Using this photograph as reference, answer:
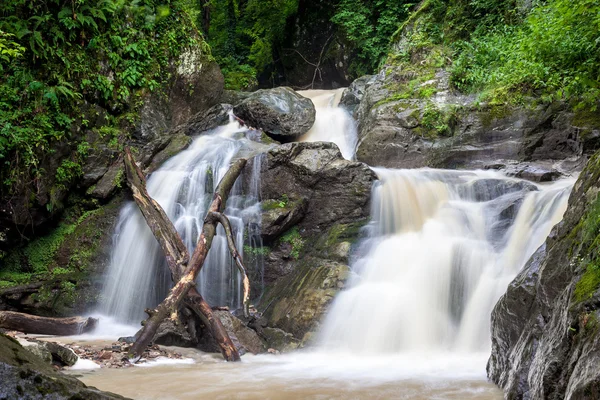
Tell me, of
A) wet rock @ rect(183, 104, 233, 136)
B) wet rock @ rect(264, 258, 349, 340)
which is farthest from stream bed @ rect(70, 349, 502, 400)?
wet rock @ rect(183, 104, 233, 136)

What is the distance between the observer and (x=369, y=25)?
17.0 metres

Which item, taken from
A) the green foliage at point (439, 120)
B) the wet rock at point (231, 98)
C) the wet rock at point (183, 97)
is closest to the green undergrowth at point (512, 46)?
the green foliage at point (439, 120)

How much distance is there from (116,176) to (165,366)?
5.14 meters

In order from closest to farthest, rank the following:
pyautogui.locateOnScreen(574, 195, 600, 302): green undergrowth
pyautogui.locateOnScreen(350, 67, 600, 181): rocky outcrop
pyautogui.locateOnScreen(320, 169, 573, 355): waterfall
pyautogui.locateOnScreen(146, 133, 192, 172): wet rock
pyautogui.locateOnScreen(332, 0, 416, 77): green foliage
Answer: pyautogui.locateOnScreen(574, 195, 600, 302): green undergrowth, pyautogui.locateOnScreen(320, 169, 573, 355): waterfall, pyautogui.locateOnScreen(350, 67, 600, 181): rocky outcrop, pyautogui.locateOnScreen(146, 133, 192, 172): wet rock, pyautogui.locateOnScreen(332, 0, 416, 77): green foliage


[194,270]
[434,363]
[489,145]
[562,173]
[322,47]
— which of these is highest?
[322,47]

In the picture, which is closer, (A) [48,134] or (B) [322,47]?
(A) [48,134]

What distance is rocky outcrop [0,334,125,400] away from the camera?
191 cm

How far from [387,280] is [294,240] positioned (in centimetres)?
202

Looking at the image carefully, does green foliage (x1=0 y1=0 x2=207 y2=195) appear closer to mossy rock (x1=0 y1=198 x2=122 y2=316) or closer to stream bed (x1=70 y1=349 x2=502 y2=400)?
mossy rock (x1=0 y1=198 x2=122 y2=316)

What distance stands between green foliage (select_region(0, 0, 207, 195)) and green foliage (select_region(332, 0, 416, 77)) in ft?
23.6

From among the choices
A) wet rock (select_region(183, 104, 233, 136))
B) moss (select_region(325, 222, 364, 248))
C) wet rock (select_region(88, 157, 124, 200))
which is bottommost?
moss (select_region(325, 222, 364, 248))

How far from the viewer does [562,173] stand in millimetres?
8492

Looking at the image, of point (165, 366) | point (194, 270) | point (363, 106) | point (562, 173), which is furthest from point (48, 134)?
point (562, 173)

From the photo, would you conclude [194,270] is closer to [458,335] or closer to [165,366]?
[165,366]
